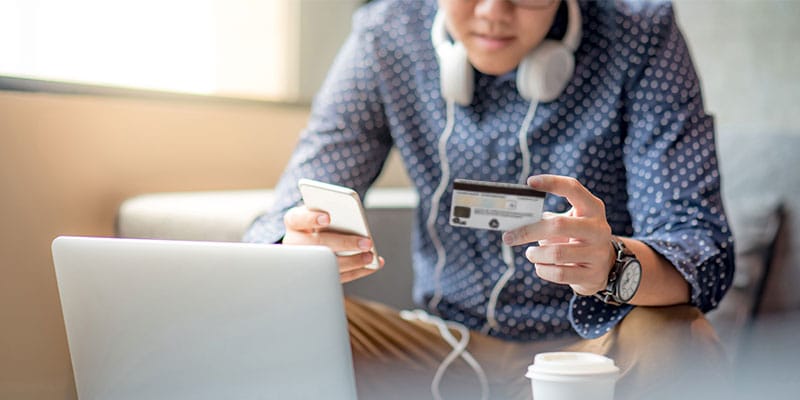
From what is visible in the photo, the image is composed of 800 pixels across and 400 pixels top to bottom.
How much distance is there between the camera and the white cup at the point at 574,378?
82 centimetres

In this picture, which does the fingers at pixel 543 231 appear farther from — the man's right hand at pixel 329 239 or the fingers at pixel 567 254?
the man's right hand at pixel 329 239

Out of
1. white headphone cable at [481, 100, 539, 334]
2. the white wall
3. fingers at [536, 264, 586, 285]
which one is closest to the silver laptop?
fingers at [536, 264, 586, 285]

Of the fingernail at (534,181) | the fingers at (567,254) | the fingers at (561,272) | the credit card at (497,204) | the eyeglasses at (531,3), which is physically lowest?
the fingers at (561,272)

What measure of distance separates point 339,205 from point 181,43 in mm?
982

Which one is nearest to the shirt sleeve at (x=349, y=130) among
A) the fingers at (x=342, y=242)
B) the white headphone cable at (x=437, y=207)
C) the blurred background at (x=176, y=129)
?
the white headphone cable at (x=437, y=207)

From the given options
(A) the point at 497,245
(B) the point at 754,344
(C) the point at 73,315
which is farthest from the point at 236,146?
(B) the point at 754,344

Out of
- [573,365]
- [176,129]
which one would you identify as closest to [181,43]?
[176,129]

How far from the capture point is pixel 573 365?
829 mm

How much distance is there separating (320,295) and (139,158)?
2.86 feet

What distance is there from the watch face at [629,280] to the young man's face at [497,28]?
39 cm

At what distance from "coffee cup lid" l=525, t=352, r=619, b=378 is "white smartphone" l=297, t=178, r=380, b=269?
25 centimetres

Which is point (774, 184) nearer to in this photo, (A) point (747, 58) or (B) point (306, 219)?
(A) point (747, 58)

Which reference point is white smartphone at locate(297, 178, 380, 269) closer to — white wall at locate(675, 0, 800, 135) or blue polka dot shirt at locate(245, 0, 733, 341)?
blue polka dot shirt at locate(245, 0, 733, 341)

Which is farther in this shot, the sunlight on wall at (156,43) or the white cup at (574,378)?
the sunlight on wall at (156,43)
